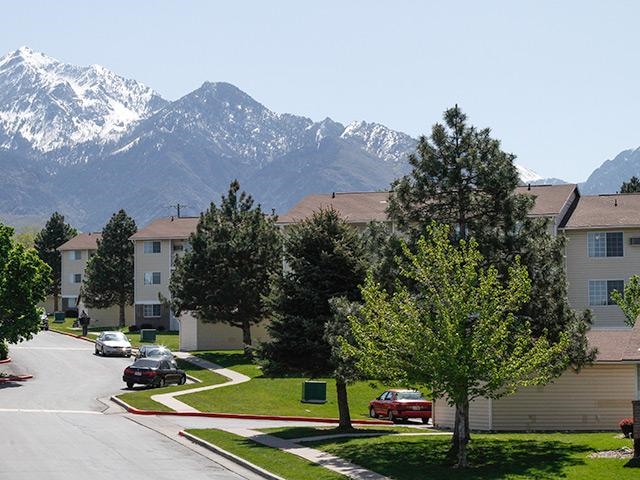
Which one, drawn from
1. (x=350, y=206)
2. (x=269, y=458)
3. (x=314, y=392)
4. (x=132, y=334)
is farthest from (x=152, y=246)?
(x=269, y=458)

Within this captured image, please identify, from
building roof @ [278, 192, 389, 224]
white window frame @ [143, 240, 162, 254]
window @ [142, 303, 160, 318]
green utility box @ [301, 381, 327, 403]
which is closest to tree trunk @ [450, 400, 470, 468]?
green utility box @ [301, 381, 327, 403]

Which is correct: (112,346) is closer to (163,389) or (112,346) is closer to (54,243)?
(163,389)

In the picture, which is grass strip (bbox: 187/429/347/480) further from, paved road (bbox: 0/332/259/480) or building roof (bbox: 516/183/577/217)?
building roof (bbox: 516/183/577/217)

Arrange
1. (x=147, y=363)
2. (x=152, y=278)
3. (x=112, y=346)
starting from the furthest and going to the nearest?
1. (x=152, y=278)
2. (x=112, y=346)
3. (x=147, y=363)

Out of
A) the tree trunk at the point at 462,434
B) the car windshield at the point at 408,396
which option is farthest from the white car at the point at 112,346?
the tree trunk at the point at 462,434

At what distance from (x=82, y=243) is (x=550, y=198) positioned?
71409mm

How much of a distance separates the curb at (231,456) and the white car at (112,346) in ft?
110

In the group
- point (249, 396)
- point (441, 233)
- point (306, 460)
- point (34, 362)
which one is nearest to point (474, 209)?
point (441, 233)

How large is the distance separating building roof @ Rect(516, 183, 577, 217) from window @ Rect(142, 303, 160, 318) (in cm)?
4220

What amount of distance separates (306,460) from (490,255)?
819 cm

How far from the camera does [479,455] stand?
30.6 metres

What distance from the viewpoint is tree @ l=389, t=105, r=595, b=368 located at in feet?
109

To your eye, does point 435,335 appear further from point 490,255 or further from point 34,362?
point 34,362

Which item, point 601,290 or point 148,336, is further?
point 148,336
